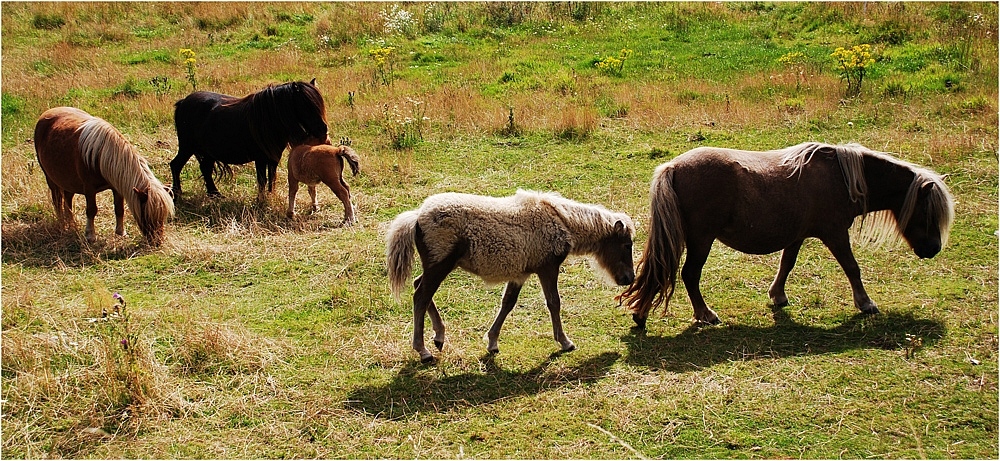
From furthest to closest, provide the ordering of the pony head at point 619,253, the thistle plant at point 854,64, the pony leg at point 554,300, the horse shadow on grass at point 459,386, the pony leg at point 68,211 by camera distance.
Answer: the thistle plant at point 854,64, the pony leg at point 68,211, the pony head at point 619,253, the pony leg at point 554,300, the horse shadow on grass at point 459,386

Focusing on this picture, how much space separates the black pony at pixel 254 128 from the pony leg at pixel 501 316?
202 inches

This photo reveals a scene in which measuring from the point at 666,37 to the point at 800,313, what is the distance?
1274 cm

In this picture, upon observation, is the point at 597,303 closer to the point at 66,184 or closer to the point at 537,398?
the point at 537,398

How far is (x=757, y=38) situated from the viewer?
18516mm

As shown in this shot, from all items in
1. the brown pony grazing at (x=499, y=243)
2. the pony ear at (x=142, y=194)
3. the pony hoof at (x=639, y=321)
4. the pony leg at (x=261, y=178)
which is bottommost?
the pony hoof at (x=639, y=321)

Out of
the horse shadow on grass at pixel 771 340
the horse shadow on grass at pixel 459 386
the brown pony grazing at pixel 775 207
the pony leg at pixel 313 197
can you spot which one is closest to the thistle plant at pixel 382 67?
the pony leg at pixel 313 197

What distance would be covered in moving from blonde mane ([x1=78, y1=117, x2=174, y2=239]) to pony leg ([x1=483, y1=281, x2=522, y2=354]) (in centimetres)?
455

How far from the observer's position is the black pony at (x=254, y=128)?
35.1 feet

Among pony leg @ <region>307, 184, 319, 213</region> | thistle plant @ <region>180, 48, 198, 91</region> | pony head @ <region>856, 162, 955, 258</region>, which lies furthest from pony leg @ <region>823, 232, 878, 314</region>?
thistle plant @ <region>180, 48, 198, 91</region>

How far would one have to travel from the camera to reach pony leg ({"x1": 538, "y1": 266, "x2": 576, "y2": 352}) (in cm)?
660

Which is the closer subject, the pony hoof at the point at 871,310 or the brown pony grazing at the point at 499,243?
the brown pony grazing at the point at 499,243

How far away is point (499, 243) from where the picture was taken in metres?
6.33

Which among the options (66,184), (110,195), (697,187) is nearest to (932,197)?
(697,187)

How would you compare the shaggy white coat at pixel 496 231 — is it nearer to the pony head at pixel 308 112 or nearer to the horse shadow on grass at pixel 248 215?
the horse shadow on grass at pixel 248 215
